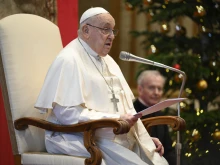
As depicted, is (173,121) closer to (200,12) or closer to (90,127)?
(90,127)

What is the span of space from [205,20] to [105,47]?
308 centimetres

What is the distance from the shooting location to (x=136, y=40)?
9984mm

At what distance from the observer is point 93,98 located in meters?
4.71

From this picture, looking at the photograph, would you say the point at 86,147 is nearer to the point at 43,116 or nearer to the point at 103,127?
the point at 103,127

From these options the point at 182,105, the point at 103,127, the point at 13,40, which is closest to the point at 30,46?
the point at 13,40

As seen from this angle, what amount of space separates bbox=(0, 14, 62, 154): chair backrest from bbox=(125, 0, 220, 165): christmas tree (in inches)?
104

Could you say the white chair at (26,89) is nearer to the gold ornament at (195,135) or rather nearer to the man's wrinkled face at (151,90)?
the man's wrinkled face at (151,90)

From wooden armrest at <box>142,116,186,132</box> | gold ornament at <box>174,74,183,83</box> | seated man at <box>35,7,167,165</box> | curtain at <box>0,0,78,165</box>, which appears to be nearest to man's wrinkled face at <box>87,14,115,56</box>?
seated man at <box>35,7,167,165</box>

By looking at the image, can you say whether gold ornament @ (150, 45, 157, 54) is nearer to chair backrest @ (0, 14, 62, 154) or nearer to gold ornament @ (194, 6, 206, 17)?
gold ornament @ (194, 6, 206, 17)

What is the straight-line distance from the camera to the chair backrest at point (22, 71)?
469 cm

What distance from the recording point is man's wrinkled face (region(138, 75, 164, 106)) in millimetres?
6293

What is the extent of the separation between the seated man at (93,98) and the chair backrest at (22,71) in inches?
6.0

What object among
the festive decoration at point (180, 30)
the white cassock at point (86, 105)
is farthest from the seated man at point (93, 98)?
the festive decoration at point (180, 30)

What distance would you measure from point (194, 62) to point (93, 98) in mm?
2986
